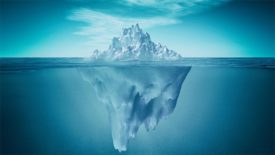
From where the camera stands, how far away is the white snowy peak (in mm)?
1550

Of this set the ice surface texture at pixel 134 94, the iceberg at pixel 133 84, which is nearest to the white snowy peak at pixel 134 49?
the iceberg at pixel 133 84

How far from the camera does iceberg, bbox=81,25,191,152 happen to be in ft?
5.20

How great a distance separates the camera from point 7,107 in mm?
1656

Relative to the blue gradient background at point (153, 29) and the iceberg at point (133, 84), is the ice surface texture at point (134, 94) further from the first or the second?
the blue gradient background at point (153, 29)

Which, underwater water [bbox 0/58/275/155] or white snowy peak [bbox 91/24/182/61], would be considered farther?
underwater water [bbox 0/58/275/155]

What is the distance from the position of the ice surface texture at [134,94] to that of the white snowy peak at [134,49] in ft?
0.35

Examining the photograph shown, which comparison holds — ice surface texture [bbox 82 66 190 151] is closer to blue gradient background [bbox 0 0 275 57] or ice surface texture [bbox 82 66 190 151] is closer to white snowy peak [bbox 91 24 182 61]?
white snowy peak [bbox 91 24 182 61]

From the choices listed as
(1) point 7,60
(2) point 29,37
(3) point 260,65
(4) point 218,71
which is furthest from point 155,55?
(1) point 7,60

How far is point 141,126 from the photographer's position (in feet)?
5.47

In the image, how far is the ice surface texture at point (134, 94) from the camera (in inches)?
64.5

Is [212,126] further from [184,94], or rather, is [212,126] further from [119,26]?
[119,26]

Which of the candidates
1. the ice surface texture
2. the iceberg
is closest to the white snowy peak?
the iceberg

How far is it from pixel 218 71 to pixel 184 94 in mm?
401

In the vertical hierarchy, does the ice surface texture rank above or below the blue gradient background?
below
